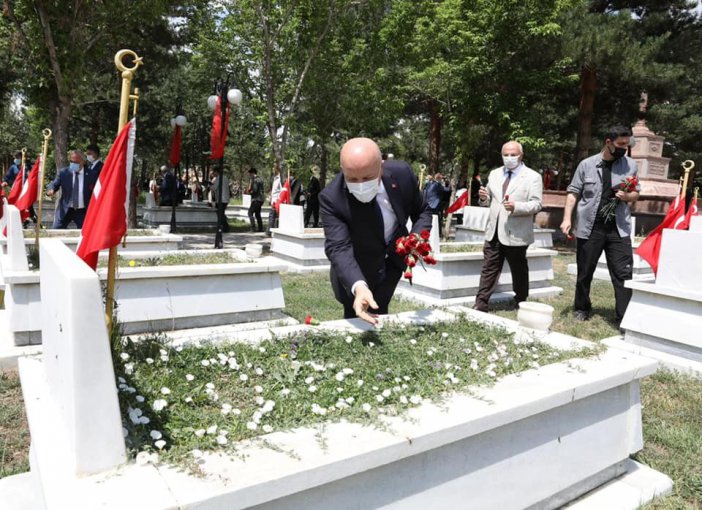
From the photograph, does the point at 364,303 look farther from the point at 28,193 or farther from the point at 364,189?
the point at 28,193

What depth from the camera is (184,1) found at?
11.8m

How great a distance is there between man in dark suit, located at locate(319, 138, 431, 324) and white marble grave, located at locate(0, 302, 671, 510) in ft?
3.46

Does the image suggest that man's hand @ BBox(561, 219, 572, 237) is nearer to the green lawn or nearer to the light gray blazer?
the light gray blazer

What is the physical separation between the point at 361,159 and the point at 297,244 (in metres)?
6.68

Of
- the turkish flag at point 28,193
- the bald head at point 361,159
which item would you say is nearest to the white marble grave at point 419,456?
the bald head at point 361,159

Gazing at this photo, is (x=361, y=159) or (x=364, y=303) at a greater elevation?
(x=361, y=159)

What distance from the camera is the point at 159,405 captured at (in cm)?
216

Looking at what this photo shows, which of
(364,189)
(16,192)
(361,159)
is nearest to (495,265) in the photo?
(364,189)

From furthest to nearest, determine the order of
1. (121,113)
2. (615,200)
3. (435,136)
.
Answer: (435,136) < (615,200) < (121,113)

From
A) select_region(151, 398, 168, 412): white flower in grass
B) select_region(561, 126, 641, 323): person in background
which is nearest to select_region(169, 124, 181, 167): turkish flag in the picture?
select_region(561, 126, 641, 323): person in background

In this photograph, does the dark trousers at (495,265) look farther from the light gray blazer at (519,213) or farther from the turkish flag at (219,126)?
the turkish flag at (219,126)

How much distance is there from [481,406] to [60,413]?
162cm

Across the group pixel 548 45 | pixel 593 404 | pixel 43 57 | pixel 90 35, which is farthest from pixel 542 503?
pixel 548 45

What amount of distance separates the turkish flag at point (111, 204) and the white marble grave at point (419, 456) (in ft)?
2.06
